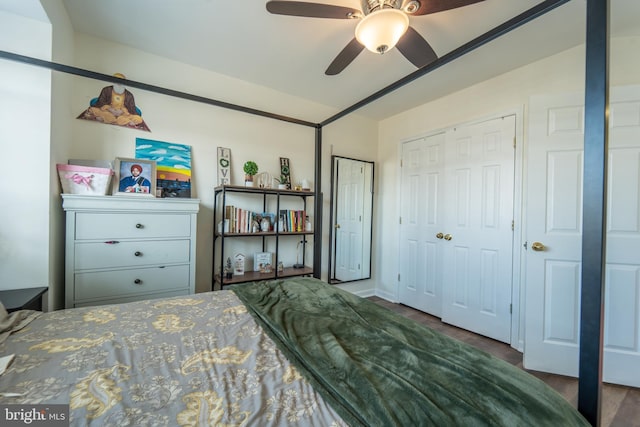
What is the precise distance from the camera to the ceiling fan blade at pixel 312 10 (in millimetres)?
1360

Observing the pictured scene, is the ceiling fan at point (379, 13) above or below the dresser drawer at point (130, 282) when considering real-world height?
above

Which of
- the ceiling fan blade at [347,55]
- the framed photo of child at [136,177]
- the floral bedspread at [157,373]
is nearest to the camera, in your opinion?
the floral bedspread at [157,373]

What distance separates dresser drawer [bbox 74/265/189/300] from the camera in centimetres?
182

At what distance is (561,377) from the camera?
1956mm

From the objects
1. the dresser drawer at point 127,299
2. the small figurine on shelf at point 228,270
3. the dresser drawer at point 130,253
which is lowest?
the dresser drawer at point 127,299

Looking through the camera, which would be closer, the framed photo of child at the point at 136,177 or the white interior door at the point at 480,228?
the framed photo of child at the point at 136,177

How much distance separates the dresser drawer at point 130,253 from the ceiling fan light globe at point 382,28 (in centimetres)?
199

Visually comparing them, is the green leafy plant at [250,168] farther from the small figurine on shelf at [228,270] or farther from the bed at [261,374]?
the bed at [261,374]

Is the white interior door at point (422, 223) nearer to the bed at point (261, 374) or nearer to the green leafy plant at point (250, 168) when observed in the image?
the green leafy plant at point (250, 168)

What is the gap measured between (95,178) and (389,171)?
3240 mm

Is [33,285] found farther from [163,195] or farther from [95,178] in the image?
[163,195]

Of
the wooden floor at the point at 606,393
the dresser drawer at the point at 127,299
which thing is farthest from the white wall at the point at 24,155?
the wooden floor at the point at 606,393

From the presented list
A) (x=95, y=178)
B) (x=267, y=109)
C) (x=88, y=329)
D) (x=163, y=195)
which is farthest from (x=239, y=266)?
(x=267, y=109)

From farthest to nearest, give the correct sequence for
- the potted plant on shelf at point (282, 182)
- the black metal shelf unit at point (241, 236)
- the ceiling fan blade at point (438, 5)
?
the potted plant on shelf at point (282, 182) < the black metal shelf unit at point (241, 236) < the ceiling fan blade at point (438, 5)
